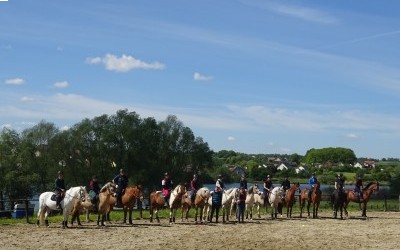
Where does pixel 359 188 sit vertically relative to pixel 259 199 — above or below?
above

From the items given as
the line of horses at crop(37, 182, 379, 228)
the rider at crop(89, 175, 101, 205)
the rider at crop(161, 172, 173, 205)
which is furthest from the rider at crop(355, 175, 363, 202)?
the rider at crop(89, 175, 101, 205)

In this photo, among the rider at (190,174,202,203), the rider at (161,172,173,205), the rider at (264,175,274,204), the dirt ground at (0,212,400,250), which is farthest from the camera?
the rider at (264,175,274,204)

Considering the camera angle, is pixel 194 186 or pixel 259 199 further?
pixel 259 199

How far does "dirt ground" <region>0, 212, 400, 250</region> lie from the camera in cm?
1783

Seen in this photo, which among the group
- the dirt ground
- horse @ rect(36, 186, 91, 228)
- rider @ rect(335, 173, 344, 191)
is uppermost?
rider @ rect(335, 173, 344, 191)

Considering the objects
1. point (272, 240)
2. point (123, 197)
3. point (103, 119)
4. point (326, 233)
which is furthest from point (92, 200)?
point (103, 119)

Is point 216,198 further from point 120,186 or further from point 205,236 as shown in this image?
point 205,236

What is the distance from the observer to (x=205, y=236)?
2019 centimetres

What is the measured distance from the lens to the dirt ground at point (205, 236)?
1783cm

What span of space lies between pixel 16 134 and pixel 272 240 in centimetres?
5678

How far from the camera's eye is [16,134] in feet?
229

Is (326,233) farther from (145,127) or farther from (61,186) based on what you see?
(145,127)

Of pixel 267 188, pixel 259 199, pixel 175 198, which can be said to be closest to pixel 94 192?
pixel 175 198

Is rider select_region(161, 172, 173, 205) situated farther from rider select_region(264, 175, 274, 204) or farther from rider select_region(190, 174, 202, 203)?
rider select_region(264, 175, 274, 204)
